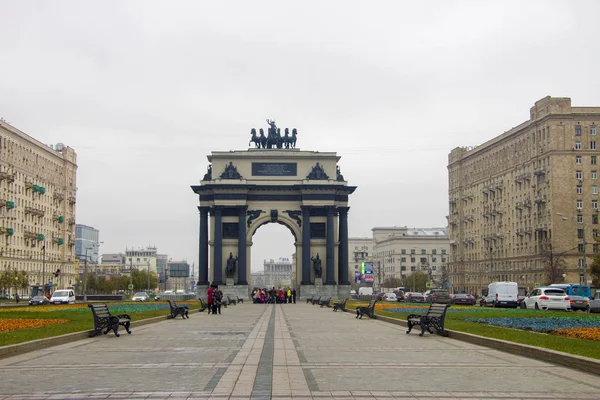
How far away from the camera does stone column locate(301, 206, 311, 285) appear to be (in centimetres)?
9608

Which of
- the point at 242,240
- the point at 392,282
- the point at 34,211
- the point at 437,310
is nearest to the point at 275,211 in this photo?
the point at 242,240

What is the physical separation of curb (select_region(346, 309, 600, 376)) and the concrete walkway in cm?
32

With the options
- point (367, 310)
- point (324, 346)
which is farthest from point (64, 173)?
point (324, 346)

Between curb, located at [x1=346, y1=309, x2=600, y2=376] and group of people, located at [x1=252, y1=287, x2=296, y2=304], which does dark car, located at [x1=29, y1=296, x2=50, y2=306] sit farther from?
curb, located at [x1=346, y1=309, x2=600, y2=376]

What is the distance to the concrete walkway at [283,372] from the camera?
13.7 meters

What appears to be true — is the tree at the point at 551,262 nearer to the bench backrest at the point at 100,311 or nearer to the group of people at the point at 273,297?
the group of people at the point at 273,297

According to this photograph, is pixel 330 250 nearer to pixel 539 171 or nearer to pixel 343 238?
pixel 343 238

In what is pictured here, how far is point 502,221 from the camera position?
119 m

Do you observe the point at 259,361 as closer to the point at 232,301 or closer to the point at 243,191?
the point at 232,301

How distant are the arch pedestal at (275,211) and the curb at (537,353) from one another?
7034 centimetres

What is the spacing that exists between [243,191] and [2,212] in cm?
3715

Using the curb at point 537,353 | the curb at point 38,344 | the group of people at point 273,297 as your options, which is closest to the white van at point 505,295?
the group of people at point 273,297

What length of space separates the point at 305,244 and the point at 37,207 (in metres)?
50.9

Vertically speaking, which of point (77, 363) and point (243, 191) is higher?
point (243, 191)
